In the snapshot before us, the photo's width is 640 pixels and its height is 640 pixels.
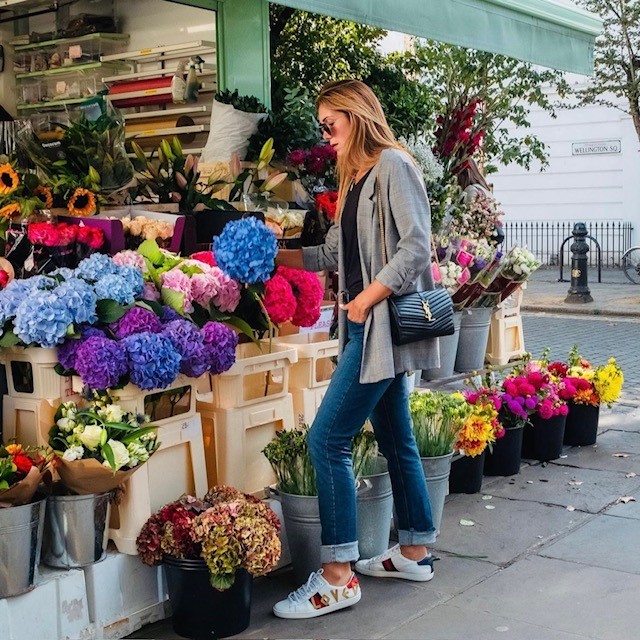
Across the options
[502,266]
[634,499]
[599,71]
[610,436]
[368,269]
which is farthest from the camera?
[599,71]

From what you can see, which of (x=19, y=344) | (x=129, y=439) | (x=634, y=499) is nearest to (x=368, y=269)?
(x=129, y=439)

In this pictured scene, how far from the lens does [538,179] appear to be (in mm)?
23312

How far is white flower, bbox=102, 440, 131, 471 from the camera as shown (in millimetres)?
3529

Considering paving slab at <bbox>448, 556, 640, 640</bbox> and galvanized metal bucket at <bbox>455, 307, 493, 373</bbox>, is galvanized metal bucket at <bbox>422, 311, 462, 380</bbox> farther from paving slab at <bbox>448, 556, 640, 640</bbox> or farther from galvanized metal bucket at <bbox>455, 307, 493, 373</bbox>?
paving slab at <bbox>448, 556, 640, 640</bbox>

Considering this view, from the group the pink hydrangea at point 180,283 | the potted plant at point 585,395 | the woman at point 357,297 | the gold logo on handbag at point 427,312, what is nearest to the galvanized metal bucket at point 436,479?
the woman at point 357,297

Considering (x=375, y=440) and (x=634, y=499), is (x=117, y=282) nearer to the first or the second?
(x=375, y=440)

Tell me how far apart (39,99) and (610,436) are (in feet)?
16.5

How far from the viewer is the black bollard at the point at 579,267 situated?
15195mm

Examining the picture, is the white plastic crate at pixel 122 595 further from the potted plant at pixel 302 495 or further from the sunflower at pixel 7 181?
the sunflower at pixel 7 181

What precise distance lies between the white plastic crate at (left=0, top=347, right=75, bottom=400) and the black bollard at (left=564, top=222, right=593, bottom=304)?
12.2m

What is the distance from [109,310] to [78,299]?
0.16 m

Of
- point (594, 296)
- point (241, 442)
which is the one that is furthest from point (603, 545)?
point (594, 296)

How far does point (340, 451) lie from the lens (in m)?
3.86

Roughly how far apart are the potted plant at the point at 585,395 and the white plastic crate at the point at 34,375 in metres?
3.40
